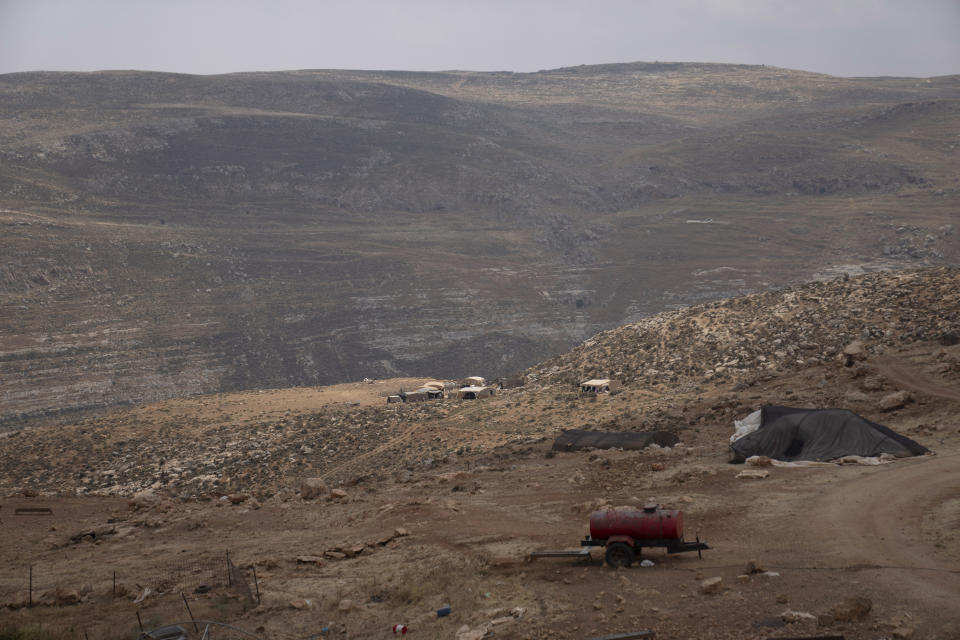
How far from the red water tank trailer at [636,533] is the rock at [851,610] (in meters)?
2.93

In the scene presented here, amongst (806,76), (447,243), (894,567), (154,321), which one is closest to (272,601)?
(894,567)

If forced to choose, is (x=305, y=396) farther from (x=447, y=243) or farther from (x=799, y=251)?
(x=799, y=251)

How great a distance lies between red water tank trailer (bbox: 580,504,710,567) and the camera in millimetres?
13875

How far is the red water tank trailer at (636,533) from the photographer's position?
13.9 m

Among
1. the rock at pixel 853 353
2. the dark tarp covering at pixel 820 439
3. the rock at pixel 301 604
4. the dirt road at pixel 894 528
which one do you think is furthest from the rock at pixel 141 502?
the rock at pixel 853 353

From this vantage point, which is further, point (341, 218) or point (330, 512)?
point (341, 218)

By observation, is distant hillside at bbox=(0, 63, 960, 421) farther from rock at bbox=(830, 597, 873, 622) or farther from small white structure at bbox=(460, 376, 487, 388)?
rock at bbox=(830, 597, 873, 622)

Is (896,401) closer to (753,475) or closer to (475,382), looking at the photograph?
(753,475)

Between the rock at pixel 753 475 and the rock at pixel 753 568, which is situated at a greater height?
the rock at pixel 753 568

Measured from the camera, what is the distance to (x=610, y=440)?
25.2 meters

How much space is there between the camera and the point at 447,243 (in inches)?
3848

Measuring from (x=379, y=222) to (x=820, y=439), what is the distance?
87.3 m

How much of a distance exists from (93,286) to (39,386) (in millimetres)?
14215

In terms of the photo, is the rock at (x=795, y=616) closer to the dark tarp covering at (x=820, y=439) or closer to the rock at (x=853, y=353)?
the dark tarp covering at (x=820, y=439)
